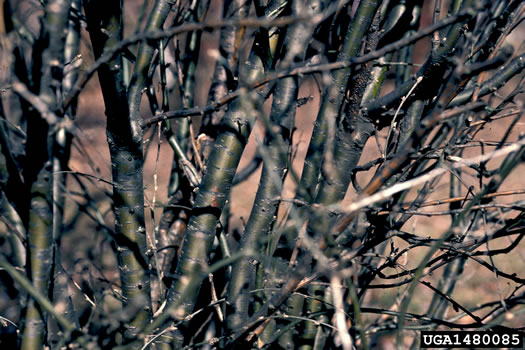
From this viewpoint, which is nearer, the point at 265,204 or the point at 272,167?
the point at 272,167

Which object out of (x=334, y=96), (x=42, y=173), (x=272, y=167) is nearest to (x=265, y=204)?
(x=272, y=167)

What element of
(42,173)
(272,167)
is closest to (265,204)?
(272,167)

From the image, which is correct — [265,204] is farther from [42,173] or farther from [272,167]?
[42,173]

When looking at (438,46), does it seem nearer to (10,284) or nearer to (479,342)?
(479,342)

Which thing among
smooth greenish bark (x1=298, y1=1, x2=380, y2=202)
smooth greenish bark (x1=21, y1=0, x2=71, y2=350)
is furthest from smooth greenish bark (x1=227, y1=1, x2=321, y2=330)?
smooth greenish bark (x1=21, y1=0, x2=71, y2=350)

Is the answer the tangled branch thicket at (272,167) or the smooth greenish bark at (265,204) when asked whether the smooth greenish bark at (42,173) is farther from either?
the smooth greenish bark at (265,204)

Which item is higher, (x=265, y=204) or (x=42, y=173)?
(x=265, y=204)

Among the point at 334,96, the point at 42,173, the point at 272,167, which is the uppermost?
the point at 334,96

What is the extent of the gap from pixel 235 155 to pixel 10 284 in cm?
167

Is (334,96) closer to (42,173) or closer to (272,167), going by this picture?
(272,167)

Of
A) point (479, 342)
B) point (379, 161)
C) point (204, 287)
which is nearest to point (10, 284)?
point (204, 287)

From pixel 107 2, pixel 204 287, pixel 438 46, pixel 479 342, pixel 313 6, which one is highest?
pixel 313 6

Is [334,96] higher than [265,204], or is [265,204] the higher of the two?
[334,96]

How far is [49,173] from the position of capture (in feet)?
5.12
